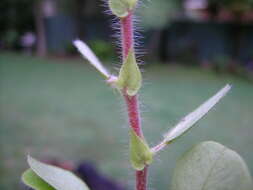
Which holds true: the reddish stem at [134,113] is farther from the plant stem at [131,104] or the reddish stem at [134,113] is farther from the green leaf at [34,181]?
the green leaf at [34,181]

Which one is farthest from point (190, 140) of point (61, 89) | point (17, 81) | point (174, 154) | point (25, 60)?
point (25, 60)

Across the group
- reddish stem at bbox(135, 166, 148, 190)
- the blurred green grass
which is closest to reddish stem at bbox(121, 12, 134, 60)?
reddish stem at bbox(135, 166, 148, 190)

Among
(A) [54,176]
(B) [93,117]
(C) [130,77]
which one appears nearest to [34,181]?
(A) [54,176]

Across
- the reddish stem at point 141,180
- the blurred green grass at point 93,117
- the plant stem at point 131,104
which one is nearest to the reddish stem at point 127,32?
the plant stem at point 131,104

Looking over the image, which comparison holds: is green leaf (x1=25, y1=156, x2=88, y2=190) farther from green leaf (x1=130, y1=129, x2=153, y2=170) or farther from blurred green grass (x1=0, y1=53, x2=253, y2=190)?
blurred green grass (x1=0, y1=53, x2=253, y2=190)

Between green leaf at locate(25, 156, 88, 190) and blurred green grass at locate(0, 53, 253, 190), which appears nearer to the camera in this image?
green leaf at locate(25, 156, 88, 190)

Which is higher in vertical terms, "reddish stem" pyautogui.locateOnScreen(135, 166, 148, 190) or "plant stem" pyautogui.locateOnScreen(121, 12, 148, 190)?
"plant stem" pyautogui.locateOnScreen(121, 12, 148, 190)

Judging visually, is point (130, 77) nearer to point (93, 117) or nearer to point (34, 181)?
point (34, 181)
